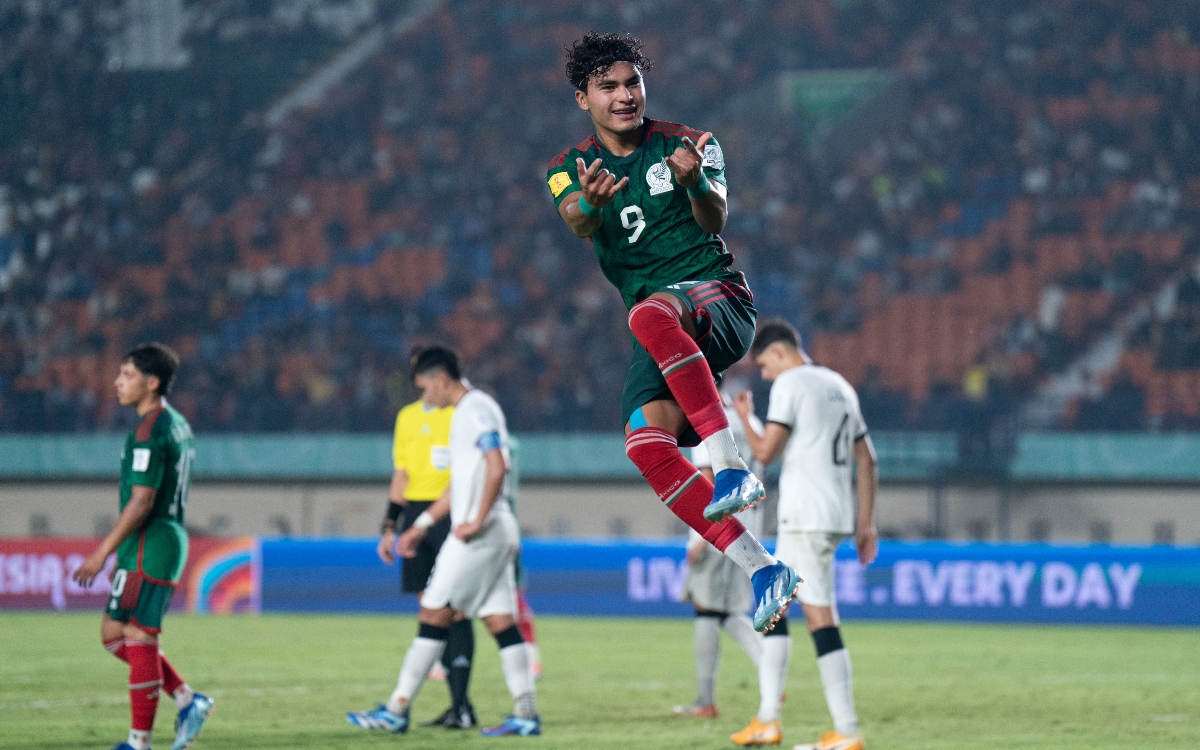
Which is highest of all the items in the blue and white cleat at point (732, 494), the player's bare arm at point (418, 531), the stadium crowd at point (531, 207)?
the stadium crowd at point (531, 207)

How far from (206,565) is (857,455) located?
1126 cm

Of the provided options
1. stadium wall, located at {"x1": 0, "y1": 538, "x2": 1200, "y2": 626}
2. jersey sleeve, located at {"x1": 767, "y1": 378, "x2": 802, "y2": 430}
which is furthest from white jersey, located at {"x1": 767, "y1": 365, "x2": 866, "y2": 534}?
stadium wall, located at {"x1": 0, "y1": 538, "x2": 1200, "y2": 626}

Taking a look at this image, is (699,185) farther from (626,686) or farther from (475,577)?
(626,686)

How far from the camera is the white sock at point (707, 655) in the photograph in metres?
8.95

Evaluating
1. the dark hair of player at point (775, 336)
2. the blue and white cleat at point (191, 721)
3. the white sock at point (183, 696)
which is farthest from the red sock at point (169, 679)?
the dark hair of player at point (775, 336)

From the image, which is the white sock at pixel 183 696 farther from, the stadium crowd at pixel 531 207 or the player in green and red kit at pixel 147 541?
the stadium crowd at pixel 531 207

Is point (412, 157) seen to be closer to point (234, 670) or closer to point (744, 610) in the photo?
point (234, 670)

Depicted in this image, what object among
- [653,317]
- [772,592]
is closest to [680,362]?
[653,317]

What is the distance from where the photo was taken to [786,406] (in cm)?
770

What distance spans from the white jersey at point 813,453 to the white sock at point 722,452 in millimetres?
2557

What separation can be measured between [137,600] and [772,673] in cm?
328

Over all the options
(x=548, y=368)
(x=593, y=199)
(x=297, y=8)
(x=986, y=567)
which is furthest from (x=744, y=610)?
(x=297, y=8)

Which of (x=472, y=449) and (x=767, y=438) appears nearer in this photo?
(x=767, y=438)

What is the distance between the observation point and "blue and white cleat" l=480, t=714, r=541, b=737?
8.03 metres
